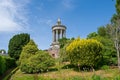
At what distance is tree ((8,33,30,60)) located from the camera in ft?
188

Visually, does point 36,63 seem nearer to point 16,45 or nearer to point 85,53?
point 85,53

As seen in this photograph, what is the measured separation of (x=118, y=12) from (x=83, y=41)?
28.6ft

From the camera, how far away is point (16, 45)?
57.6 metres

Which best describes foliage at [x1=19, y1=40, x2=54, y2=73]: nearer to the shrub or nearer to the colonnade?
the shrub

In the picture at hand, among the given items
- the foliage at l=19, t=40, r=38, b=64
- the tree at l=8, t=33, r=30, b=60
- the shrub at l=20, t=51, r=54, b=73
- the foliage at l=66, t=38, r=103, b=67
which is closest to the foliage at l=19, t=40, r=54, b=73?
the shrub at l=20, t=51, r=54, b=73

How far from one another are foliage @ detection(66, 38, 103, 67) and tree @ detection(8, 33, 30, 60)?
22603mm

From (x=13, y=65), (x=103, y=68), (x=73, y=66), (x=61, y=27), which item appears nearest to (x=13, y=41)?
(x=13, y=65)

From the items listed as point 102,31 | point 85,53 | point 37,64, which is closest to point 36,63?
point 37,64

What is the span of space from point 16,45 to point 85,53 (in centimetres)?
2483

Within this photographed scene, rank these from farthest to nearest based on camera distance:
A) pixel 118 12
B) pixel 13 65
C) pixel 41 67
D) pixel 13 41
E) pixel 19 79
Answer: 1. pixel 13 41
2. pixel 13 65
3. pixel 118 12
4. pixel 41 67
5. pixel 19 79

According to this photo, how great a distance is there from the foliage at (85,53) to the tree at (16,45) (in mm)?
22603

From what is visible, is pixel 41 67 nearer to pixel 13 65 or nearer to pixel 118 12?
pixel 118 12

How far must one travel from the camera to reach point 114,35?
39.3 m

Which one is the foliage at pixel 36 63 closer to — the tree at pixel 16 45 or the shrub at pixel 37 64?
the shrub at pixel 37 64
